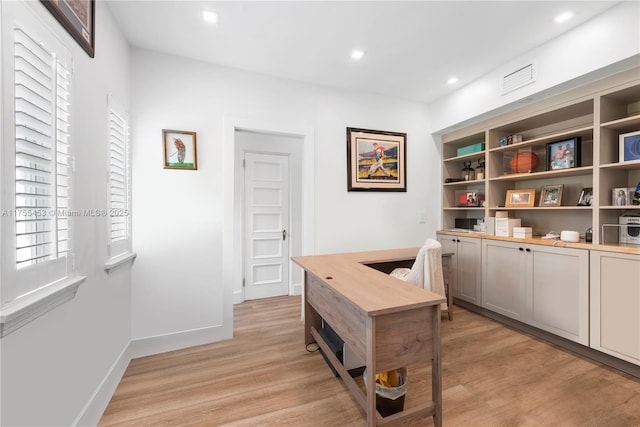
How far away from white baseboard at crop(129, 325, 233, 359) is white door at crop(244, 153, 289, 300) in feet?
4.02

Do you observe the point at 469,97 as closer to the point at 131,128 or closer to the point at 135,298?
the point at 131,128

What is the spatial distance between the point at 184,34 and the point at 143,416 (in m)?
2.86

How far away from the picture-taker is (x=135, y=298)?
7.90ft

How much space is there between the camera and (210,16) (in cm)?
205

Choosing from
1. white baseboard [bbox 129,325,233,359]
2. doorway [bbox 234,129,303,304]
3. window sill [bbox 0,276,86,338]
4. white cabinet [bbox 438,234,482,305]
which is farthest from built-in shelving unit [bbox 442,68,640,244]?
window sill [bbox 0,276,86,338]

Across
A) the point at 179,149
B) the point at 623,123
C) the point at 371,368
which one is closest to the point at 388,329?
the point at 371,368

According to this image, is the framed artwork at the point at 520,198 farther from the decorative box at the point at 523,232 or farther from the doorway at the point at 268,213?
the doorway at the point at 268,213

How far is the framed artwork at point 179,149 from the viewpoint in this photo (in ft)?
8.16

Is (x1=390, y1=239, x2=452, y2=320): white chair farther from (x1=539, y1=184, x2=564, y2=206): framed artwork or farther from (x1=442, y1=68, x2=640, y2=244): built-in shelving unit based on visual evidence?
(x1=539, y1=184, x2=564, y2=206): framed artwork

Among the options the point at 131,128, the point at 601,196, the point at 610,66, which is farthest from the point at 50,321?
the point at 610,66

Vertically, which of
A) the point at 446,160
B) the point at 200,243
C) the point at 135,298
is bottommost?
the point at 135,298

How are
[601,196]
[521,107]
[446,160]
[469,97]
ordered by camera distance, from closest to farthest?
[601,196] < [521,107] < [469,97] < [446,160]

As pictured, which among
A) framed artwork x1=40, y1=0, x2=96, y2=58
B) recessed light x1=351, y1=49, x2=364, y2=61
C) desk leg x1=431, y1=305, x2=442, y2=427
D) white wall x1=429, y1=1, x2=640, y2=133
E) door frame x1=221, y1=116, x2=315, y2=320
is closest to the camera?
framed artwork x1=40, y1=0, x2=96, y2=58

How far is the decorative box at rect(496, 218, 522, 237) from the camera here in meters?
2.98
